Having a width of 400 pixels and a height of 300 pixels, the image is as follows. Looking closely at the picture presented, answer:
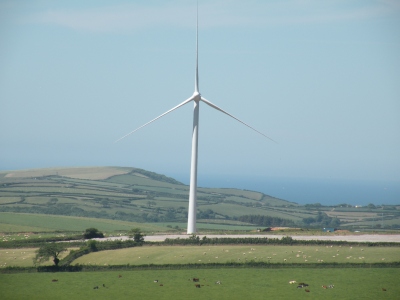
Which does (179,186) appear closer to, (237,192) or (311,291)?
(237,192)

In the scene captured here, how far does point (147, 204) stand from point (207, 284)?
3670 inches

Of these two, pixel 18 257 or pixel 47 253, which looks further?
pixel 18 257

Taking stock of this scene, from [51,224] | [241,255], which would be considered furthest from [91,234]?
[51,224]

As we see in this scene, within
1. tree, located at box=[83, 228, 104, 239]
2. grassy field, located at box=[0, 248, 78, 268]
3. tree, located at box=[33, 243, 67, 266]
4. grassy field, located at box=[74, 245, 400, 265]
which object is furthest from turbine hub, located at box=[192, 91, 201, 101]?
tree, located at box=[33, 243, 67, 266]

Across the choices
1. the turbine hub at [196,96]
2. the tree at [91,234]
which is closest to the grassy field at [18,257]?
the tree at [91,234]

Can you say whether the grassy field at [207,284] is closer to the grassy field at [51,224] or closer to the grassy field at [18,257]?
the grassy field at [18,257]

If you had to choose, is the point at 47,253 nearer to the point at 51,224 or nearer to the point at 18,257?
the point at 18,257

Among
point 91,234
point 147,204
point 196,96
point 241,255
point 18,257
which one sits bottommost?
point 18,257

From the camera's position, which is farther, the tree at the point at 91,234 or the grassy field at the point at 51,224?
the grassy field at the point at 51,224

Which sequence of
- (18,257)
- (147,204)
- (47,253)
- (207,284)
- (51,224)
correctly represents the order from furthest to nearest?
(147,204)
(51,224)
(18,257)
(47,253)
(207,284)

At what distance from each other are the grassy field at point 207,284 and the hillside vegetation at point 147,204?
42.5 m

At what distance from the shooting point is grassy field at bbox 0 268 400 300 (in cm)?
4756

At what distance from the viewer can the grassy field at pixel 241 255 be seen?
59906mm

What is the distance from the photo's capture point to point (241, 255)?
203 ft
